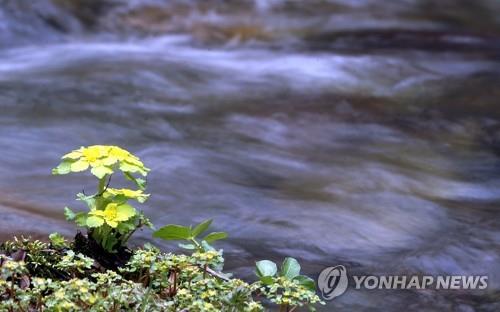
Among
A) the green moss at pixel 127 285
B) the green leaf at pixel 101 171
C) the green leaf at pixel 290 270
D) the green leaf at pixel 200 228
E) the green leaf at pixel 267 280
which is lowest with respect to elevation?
the green moss at pixel 127 285

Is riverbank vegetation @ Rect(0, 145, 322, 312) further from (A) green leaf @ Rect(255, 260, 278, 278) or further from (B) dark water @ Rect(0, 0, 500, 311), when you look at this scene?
(B) dark water @ Rect(0, 0, 500, 311)

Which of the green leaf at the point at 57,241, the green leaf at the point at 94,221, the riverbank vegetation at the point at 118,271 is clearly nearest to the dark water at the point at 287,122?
the riverbank vegetation at the point at 118,271

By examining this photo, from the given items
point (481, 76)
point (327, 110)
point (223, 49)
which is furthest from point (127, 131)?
point (481, 76)

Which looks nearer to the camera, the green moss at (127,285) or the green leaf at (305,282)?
the green moss at (127,285)

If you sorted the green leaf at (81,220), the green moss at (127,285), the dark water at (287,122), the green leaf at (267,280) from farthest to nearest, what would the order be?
the dark water at (287,122) → the green leaf at (81,220) → the green leaf at (267,280) → the green moss at (127,285)

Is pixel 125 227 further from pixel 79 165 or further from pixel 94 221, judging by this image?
pixel 79 165

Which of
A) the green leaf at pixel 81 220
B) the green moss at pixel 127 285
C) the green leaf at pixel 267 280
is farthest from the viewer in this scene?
the green leaf at pixel 81 220

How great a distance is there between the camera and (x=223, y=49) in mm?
7605

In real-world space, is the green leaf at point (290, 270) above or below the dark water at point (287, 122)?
below

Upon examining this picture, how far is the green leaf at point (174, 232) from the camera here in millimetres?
2037

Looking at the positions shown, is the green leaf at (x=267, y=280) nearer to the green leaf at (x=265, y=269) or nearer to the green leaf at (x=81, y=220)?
the green leaf at (x=265, y=269)

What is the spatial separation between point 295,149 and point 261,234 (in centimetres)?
149

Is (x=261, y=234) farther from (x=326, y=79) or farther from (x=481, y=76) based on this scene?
(x=481, y=76)

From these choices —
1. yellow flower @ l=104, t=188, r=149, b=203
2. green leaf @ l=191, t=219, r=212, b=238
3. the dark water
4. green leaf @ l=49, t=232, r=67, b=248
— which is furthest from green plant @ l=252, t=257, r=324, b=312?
the dark water
